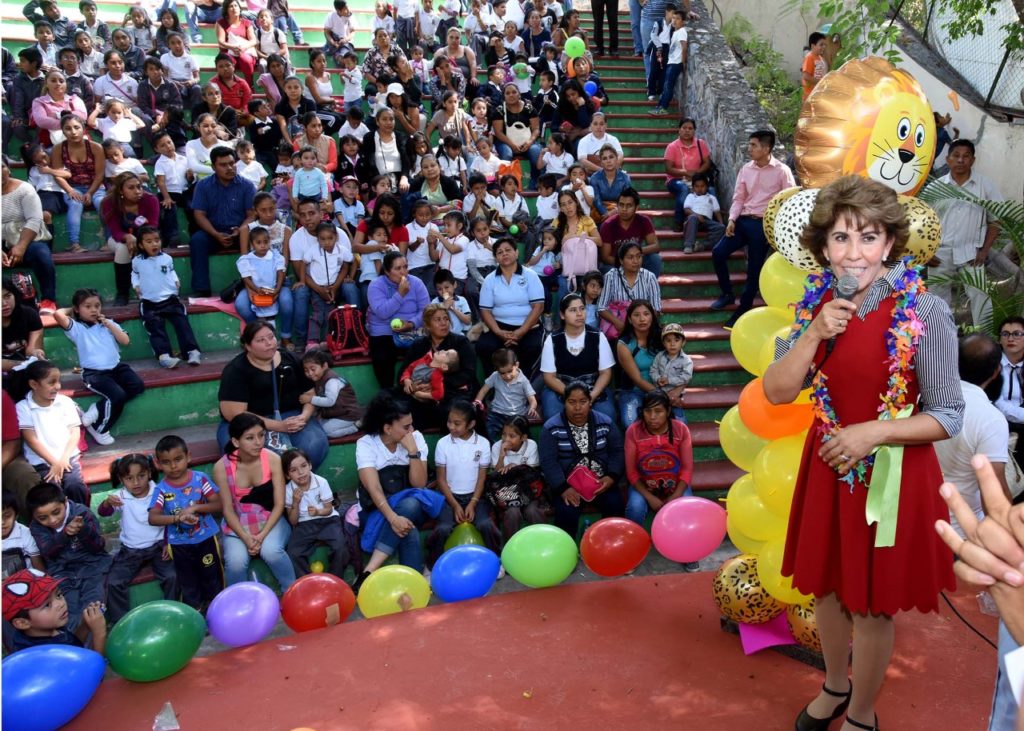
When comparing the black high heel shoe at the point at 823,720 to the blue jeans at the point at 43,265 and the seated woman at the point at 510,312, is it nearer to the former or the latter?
the seated woman at the point at 510,312

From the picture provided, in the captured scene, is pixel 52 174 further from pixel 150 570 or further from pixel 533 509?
pixel 533 509

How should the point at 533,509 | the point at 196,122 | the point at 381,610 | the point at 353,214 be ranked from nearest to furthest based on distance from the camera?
the point at 381,610, the point at 533,509, the point at 353,214, the point at 196,122

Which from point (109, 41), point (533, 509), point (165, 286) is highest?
point (109, 41)

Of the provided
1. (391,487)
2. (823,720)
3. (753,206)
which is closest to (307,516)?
(391,487)

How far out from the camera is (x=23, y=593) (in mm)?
3623

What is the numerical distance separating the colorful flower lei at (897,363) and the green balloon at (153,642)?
2428 mm

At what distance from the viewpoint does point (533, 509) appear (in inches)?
202

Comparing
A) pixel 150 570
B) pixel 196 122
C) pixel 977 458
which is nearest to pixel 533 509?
pixel 150 570

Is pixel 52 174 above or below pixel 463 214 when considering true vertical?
above

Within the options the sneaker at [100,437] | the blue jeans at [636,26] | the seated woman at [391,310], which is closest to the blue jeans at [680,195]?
the seated woman at [391,310]

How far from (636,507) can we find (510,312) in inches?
69.4

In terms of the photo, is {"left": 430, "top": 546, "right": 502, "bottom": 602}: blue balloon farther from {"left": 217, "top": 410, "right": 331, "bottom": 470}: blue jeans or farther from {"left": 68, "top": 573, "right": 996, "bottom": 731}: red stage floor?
{"left": 217, "top": 410, "right": 331, "bottom": 470}: blue jeans

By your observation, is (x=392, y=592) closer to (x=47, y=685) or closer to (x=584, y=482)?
(x=47, y=685)

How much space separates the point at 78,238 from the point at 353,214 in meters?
2.07
